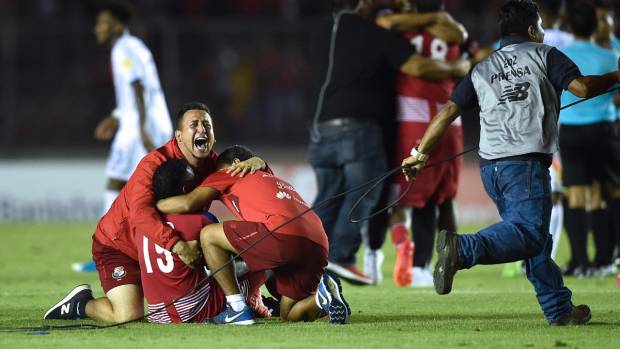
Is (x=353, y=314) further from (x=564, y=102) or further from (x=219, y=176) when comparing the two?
(x=564, y=102)

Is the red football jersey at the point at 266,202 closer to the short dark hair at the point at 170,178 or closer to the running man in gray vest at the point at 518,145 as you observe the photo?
the short dark hair at the point at 170,178

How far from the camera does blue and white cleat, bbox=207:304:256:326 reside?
8031 mm

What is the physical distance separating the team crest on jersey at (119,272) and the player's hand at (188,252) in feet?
2.34

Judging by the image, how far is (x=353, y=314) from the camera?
8742 millimetres

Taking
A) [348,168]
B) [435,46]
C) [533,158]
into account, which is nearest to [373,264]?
[348,168]

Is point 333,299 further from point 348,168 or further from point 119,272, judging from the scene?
point 348,168

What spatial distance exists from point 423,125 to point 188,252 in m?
3.56

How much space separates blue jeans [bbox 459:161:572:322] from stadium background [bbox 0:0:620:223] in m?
11.6

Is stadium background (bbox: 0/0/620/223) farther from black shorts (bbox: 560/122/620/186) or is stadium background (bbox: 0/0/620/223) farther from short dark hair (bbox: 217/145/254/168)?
short dark hair (bbox: 217/145/254/168)

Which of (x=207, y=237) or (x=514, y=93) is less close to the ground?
(x=514, y=93)

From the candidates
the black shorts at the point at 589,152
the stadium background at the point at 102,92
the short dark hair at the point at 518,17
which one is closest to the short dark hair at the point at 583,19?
the black shorts at the point at 589,152

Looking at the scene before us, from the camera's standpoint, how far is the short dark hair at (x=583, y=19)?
1144cm

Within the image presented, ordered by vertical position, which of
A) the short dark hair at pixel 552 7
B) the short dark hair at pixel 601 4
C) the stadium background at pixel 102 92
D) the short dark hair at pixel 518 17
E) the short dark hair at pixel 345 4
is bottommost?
the stadium background at pixel 102 92

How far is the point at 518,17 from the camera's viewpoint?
25.9 feet
